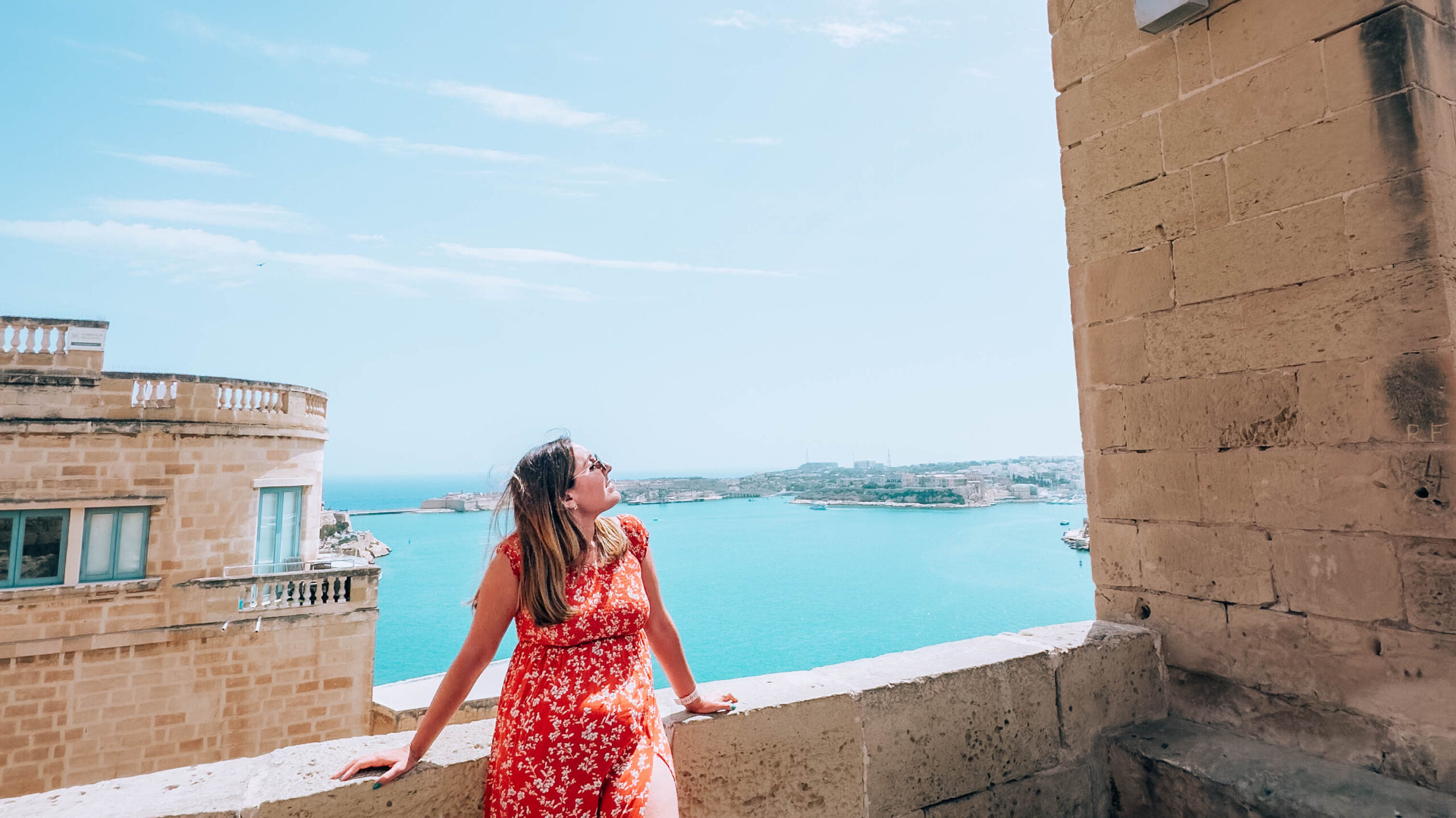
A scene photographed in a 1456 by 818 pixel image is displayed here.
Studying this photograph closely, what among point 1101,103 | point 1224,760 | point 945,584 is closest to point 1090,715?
point 1224,760

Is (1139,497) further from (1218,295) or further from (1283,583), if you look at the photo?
(1218,295)

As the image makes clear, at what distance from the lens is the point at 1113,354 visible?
2168 millimetres

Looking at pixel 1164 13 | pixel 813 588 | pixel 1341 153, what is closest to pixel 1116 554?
pixel 1341 153

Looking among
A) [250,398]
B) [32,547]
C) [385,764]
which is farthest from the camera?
[250,398]

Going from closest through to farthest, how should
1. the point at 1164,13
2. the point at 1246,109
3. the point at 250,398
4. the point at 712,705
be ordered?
1. the point at 712,705
2. the point at 1246,109
3. the point at 1164,13
4. the point at 250,398

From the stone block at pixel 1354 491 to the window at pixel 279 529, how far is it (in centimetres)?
1142

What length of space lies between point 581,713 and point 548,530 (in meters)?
0.36

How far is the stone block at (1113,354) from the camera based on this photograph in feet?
6.89

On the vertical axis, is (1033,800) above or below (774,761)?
below

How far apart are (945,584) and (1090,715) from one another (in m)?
55.7

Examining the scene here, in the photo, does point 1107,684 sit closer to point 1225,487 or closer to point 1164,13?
point 1225,487

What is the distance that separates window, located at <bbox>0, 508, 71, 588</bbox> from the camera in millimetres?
8523

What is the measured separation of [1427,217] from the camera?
1536 mm

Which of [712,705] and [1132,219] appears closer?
[712,705]
